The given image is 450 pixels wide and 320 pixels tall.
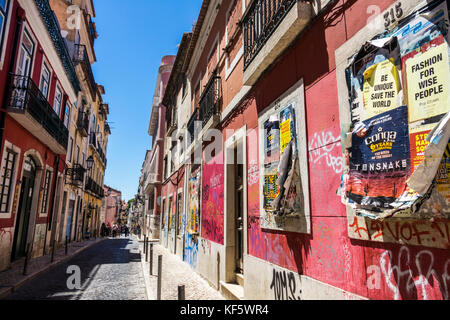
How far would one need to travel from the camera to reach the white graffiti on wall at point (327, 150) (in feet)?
10.5

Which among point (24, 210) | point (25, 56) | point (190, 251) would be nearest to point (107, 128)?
point (24, 210)

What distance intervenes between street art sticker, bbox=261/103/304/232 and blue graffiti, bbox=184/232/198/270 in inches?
219

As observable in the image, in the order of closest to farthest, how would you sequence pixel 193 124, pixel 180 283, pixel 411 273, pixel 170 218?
1. pixel 411 273
2. pixel 180 283
3. pixel 193 124
4. pixel 170 218

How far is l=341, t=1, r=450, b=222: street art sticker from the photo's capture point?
205cm

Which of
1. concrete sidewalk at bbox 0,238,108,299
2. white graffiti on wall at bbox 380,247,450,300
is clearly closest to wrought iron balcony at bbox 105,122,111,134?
concrete sidewalk at bbox 0,238,108,299

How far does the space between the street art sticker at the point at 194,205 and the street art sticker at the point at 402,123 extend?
296 inches

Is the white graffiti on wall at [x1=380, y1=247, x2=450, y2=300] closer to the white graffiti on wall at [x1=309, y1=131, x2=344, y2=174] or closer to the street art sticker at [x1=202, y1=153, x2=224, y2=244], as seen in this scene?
the white graffiti on wall at [x1=309, y1=131, x2=344, y2=174]

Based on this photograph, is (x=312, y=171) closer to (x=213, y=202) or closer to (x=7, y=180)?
(x=213, y=202)

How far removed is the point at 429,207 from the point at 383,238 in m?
0.55

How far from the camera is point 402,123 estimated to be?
93.0 inches

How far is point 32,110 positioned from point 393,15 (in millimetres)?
10715

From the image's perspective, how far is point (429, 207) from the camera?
209cm
